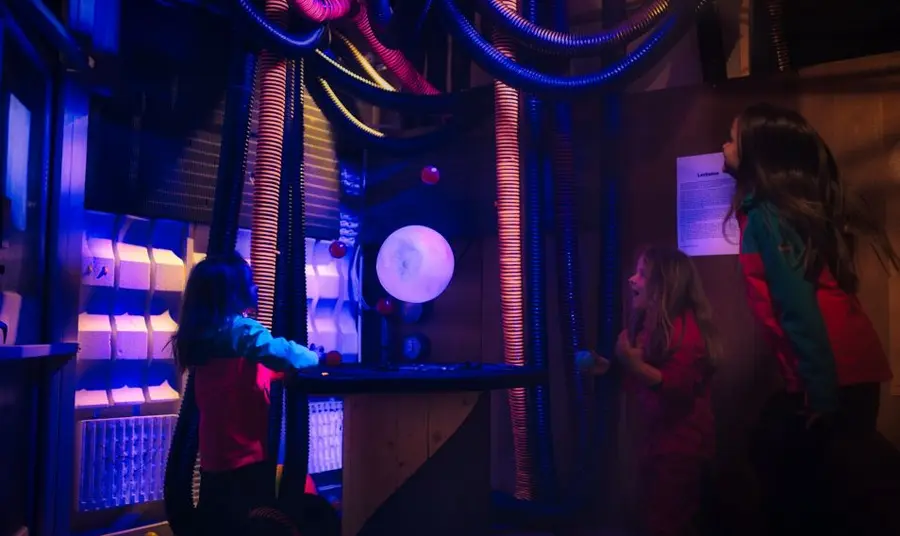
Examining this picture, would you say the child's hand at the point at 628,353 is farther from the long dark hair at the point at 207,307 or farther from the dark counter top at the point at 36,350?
the dark counter top at the point at 36,350

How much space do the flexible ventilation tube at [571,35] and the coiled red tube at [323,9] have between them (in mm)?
727

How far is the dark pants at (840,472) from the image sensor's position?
2576mm

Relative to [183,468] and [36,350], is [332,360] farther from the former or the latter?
[36,350]

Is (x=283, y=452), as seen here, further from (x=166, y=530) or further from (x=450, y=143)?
(x=450, y=143)

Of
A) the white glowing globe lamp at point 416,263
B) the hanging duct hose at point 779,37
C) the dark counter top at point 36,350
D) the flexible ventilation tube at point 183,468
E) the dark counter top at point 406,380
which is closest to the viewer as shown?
the dark counter top at point 36,350

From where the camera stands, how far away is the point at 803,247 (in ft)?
8.63

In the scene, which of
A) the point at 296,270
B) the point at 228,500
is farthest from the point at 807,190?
the point at 228,500

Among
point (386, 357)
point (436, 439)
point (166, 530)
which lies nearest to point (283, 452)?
point (166, 530)

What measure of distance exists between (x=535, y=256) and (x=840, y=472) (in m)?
1.60

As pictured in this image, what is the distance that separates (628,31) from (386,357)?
7.61 ft

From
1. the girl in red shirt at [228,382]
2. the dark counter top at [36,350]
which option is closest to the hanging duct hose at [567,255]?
the girl in red shirt at [228,382]

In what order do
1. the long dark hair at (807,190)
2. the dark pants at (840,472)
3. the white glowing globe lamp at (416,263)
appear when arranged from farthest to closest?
the white glowing globe lamp at (416,263), the long dark hair at (807,190), the dark pants at (840,472)

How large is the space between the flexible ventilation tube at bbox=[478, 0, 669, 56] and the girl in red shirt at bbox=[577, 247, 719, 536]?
98 centimetres

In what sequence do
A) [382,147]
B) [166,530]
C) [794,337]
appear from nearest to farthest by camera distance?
[794,337] < [166,530] < [382,147]
